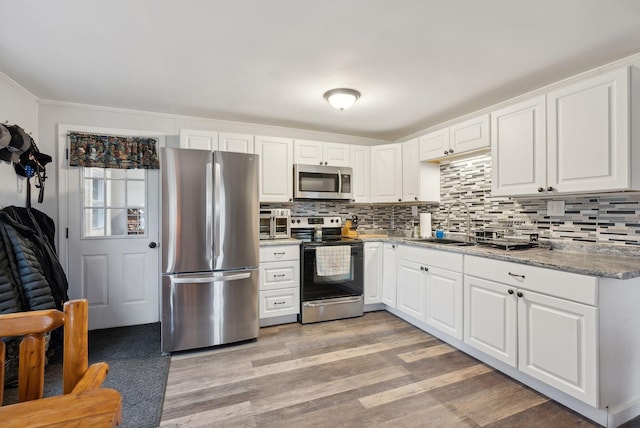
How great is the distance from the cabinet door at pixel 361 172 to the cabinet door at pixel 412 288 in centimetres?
99

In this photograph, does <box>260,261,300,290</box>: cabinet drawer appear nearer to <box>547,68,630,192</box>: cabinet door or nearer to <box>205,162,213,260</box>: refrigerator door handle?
<box>205,162,213,260</box>: refrigerator door handle

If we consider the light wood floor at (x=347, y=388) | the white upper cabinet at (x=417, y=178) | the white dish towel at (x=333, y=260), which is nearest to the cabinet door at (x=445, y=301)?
the light wood floor at (x=347, y=388)

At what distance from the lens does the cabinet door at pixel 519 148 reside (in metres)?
2.27

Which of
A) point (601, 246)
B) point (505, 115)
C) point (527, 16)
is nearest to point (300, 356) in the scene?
point (601, 246)

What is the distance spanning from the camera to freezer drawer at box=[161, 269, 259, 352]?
255 centimetres

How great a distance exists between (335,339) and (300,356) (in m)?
0.45

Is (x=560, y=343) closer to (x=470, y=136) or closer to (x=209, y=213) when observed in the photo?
(x=470, y=136)

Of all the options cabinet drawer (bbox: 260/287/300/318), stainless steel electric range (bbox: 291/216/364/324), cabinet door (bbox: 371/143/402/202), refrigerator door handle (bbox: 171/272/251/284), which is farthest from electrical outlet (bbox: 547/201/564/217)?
refrigerator door handle (bbox: 171/272/251/284)

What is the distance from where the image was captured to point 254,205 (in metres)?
2.83

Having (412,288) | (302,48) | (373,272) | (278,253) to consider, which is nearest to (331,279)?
(373,272)

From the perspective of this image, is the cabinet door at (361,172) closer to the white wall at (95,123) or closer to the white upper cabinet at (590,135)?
the white wall at (95,123)

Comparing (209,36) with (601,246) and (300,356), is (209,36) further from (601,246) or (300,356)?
(601,246)

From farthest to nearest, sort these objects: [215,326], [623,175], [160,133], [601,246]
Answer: [160,133]
[215,326]
[601,246]
[623,175]

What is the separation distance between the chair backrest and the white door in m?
2.55
